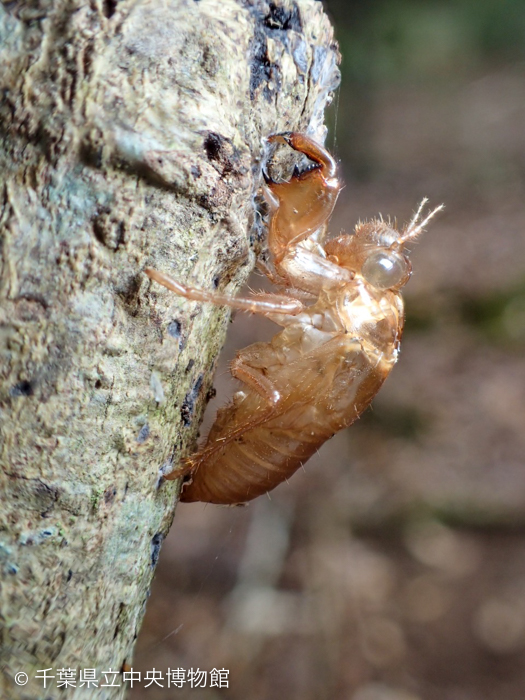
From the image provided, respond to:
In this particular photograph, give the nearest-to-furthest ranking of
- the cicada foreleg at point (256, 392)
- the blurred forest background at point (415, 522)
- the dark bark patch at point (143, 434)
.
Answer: the dark bark patch at point (143, 434) → the cicada foreleg at point (256, 392) → the blurred forest background at point (415, 522)

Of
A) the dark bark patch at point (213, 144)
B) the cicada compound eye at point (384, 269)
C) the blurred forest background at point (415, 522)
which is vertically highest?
the dark bark patch at point (213, 144)

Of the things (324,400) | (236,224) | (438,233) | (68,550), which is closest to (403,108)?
(438,233)

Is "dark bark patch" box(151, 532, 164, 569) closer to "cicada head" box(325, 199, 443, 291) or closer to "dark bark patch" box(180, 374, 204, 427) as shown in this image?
"dark bark patch" box(180, 374, 204, 427)

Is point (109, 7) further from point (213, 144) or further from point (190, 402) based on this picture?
point (190, 402)

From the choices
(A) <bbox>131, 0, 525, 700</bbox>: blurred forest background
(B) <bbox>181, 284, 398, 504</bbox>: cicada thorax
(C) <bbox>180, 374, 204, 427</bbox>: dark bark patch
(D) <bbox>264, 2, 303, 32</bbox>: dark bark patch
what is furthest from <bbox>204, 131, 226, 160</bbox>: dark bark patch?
(A) <bbox>131, 0, 525, 700</bbox>: blurred forest background

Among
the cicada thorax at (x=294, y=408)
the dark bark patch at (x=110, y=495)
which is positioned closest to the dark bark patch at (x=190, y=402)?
the dark bark patch at (x=110, y=495)

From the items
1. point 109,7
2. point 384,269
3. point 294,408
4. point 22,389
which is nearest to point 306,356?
point 294,408

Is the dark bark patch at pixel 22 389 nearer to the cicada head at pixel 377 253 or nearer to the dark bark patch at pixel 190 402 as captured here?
the dark bark patch at pixel 190 402
